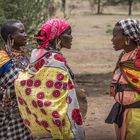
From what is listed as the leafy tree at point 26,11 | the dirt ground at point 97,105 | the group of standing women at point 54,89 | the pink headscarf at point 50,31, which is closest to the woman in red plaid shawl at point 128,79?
the group of standing women at point 54,89

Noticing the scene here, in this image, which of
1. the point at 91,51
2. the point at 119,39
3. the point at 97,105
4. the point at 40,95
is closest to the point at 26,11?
the point at 97,105

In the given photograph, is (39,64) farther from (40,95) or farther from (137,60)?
(137,60)

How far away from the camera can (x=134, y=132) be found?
15.8 feet

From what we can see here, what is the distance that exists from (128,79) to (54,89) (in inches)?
33.9

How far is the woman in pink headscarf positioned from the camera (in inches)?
164

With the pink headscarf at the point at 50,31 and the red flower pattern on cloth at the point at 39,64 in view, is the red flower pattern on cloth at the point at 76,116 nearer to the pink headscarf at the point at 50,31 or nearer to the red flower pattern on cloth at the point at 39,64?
the red flower pattern on cloth at the point at 39,64

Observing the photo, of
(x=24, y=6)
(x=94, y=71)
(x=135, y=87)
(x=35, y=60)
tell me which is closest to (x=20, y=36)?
(x=35, y=60)

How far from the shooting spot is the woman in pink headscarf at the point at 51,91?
4176 millimetres

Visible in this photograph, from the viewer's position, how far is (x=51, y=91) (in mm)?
4195

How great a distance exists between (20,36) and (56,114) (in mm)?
1271

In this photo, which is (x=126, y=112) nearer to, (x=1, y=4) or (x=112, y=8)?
(x=1, y=4)

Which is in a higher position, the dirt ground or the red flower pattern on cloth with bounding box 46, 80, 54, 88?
the red flower pattern on cloth with bounding box 46, 80, 54, 88

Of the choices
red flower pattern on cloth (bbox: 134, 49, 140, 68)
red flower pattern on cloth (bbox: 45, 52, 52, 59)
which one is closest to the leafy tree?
red flower pattern on cloth (bbox: 134, 49, 140, 68)

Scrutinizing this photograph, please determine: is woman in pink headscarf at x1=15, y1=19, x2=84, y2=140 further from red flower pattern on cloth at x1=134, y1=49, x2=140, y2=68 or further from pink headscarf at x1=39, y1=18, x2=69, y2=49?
red flower pattern on cloth at x1=134, y1=49, x2=140, y2=68
